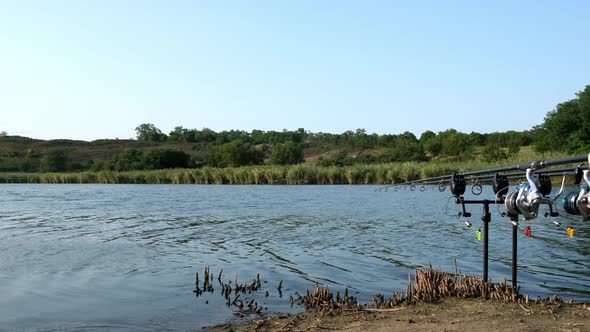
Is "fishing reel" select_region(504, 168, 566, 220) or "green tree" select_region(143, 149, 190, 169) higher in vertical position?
"green tree" select_region(143, 149, 190, 169)

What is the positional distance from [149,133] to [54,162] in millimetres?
67433

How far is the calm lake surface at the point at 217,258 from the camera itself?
8594 mm

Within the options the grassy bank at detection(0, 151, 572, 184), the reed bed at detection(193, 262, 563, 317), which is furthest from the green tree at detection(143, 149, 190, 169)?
the reed bed at detection(193, 262, 563, 317)

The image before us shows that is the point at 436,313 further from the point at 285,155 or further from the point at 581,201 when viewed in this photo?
the point at 285,155

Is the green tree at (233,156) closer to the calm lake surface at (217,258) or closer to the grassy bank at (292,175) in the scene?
the grassy bank at (292,175)

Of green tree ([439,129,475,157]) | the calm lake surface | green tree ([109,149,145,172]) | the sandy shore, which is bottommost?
the calm lake surface

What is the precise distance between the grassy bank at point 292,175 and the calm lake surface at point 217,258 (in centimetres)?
2121

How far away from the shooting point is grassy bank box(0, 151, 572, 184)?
45.2 m

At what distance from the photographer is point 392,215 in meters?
22.8

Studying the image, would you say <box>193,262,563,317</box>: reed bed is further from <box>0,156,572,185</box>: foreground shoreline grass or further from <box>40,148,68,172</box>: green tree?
<box>40,148,68,172</box>: green tree

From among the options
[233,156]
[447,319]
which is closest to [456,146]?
[233,156]

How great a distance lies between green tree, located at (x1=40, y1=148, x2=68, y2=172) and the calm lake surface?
67.9 metres

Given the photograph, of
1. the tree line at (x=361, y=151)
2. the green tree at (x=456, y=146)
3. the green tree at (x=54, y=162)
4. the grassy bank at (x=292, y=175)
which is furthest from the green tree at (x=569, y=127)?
the green tree at (x=54, y=162)

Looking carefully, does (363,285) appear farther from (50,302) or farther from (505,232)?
(505,232)
